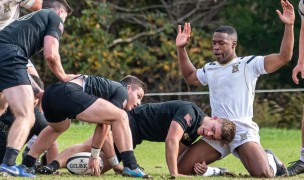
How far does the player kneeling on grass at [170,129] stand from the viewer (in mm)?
10195

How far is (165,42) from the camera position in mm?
25281

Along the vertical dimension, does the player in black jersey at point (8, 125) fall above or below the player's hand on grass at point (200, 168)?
above

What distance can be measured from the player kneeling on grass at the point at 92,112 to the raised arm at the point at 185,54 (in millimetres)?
1169

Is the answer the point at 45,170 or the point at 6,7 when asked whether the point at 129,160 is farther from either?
the point at 6,7

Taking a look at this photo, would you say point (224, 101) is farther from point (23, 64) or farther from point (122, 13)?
point (122, 13)

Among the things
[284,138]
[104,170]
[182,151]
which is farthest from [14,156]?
[284,138]

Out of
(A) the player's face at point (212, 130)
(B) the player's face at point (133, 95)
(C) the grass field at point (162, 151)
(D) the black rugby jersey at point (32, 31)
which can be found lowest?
(C) the grass field at point (162, 151)

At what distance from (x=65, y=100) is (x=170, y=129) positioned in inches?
46.4

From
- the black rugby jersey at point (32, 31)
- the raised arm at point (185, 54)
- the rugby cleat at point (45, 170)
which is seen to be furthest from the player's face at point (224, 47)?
the rugby cleat at point (45, 170)

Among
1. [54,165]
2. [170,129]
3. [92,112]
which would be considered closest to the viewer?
[92,112]

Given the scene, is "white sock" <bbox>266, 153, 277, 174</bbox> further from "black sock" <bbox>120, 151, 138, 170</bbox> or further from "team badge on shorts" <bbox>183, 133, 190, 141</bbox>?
"black sock" <bbox>120, 151, 138, 170</bbox>

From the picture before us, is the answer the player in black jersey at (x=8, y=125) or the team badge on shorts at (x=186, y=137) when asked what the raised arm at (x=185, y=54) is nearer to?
the team badge on shorts at (x=186, y=137)

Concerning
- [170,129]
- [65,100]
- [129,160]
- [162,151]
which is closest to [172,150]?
[170,129]

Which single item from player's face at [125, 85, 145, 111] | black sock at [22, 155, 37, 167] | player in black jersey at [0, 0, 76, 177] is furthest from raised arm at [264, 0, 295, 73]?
black sock at [22, 155, 37, 167]
